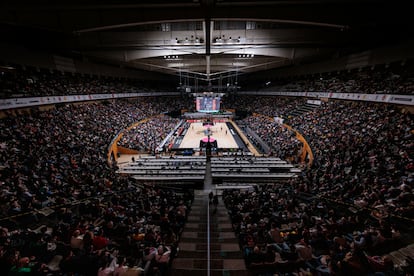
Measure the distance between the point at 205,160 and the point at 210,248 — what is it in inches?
492

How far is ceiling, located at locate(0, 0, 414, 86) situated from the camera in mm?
12602

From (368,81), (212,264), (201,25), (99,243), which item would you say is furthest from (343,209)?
(368,81)

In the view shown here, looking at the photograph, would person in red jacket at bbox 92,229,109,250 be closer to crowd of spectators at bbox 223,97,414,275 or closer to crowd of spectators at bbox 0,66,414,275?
crowd of spectators at bbox 0,66,414,275

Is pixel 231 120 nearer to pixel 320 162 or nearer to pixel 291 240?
pixel 320 162

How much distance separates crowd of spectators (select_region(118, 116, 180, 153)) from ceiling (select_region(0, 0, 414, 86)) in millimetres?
10168

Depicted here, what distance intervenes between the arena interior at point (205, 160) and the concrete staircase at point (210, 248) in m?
0.05

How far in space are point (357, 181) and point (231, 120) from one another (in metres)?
39.2

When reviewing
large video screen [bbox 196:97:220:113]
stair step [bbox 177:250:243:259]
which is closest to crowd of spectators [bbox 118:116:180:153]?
large video screen [bbox 196:97:220:113]

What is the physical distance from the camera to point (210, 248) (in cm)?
688

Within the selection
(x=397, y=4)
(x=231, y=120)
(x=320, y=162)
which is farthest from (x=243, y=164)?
(x=231, y=120)

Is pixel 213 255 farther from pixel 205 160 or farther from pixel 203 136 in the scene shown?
pixel 203 136

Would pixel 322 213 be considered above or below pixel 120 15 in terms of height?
below

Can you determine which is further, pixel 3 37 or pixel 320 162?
pixel 3 37

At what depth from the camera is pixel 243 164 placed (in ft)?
56.9
